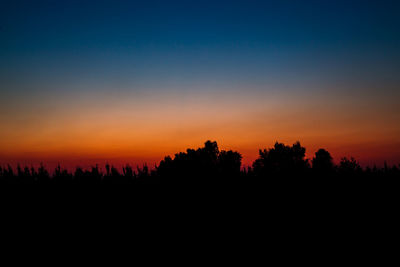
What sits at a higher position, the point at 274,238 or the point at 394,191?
the point at 394,191

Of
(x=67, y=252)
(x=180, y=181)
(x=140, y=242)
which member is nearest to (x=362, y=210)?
(x=180, y=181)

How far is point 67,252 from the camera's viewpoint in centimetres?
833

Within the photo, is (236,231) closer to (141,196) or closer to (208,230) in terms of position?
(208,230)

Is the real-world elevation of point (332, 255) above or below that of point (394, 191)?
below

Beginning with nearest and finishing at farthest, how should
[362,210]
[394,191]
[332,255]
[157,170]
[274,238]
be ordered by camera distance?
[332,255]
[274,238]
[362,210]
[394,191]
[157,170]

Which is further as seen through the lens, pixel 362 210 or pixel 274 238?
pixel 362 210

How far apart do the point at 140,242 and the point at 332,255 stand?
20.5 ft

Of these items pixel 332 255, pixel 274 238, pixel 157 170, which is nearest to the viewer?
pixel 332 255

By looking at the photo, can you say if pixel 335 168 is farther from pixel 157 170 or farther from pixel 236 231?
pixel 157 170

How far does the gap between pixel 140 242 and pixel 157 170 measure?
4.59 m

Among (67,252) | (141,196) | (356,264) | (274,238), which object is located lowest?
(356,264)

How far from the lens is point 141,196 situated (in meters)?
11.0

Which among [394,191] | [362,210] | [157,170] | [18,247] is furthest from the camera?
[157,170]

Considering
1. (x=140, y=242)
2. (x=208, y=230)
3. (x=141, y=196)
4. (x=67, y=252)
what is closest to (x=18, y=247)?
(x=67, y=252)
